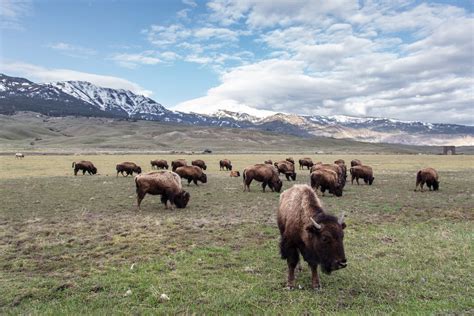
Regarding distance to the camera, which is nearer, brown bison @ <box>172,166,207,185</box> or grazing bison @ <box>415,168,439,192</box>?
grazing bison @ <box>415,168,439,192</box>

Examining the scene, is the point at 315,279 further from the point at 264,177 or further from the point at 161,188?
the point at 264,177

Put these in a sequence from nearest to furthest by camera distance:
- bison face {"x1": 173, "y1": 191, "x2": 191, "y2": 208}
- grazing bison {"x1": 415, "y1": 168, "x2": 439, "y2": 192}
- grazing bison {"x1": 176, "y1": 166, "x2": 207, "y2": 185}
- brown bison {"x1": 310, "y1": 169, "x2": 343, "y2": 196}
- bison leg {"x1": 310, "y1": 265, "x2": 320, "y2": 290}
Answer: bison leg {"x1": 310, "y1": 265, "x2": 320, "y2": 290} < bison face {"x1": 173, "y1": 191, "x2": 191, "y2": 208} < brown bison {"x1": 310, "y1": 169, "x2": 343, "y2": 196} < grazing bison {"x1": 415, "y1": 168, "x2": 439, "y2": 192} < grazing bison {"x1": 176, "y1": 166, "x2": 207, "y2": 185}

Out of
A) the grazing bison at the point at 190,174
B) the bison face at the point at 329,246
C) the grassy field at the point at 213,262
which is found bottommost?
the grassy field at the point at 213,262

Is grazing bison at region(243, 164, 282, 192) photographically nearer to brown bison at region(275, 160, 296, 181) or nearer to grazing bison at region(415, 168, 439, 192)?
brown bison at region(275, 160, 296, 181)

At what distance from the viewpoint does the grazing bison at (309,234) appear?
7422 mm

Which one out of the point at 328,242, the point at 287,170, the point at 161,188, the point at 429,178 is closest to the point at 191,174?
the point at 287,170

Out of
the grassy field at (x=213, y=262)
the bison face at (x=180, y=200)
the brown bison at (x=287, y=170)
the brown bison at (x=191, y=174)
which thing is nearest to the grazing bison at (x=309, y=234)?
the grassy field at (x=213, y=262)

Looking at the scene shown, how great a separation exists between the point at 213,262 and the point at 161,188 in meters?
9.20

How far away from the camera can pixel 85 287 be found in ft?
27.1

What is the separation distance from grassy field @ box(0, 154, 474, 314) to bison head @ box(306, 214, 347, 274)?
0.85 metres

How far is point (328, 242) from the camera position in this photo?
24.5 ft

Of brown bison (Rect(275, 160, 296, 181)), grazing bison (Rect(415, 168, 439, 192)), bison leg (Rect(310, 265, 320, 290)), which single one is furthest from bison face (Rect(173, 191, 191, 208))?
grazing bison (Rect(415, 168, 439, 192))

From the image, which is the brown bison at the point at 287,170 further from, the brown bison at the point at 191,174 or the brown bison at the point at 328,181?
the brown bison at the point at 328,181

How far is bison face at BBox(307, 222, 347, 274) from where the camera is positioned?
730 cm
